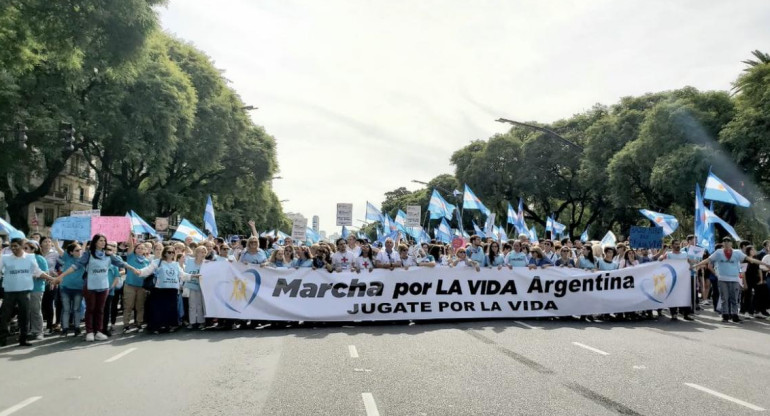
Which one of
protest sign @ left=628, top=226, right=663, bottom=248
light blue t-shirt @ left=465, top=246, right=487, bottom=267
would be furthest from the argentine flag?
light blue t-shirt @ left=465, top=246, right=487, bottom=267

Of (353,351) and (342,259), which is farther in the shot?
(342,259)

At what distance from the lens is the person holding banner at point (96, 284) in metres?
11.4

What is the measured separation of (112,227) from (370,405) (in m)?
13.5

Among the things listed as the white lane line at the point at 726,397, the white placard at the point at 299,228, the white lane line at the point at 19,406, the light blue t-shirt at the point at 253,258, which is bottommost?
the white lane line at the point at 19,406

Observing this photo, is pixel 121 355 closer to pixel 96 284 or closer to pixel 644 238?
pixel 96 284

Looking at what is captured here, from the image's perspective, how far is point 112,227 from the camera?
1758 cm

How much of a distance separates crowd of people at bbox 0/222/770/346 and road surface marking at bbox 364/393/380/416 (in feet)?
21.8

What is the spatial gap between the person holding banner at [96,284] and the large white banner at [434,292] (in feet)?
6.13

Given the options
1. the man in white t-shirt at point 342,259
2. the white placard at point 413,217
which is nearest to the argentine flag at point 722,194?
the man in white t-shirt at point 342,259

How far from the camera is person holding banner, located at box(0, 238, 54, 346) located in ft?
35.4

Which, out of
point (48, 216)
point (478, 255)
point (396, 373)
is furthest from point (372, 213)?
point (48, 216)

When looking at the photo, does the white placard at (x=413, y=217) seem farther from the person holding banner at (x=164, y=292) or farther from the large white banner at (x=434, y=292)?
the person holding banner at (x=164, y=292)

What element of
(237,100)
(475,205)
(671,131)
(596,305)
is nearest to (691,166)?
(671,131)

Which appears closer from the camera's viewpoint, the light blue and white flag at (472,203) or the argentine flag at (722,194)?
the argentine flag at (722,194)
